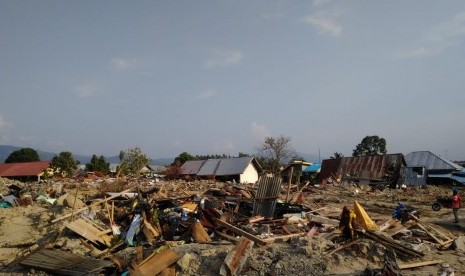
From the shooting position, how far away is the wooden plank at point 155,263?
6953mm

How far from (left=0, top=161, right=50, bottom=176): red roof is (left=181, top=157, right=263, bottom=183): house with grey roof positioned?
18.5 metres

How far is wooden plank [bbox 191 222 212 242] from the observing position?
30.1 ft

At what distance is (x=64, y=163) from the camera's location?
43.6 meters

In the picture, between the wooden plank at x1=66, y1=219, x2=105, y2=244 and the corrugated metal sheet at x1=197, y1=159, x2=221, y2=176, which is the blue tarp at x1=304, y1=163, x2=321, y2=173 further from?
the wooden plank at x1=66, y1=219, x2=105, y2=244

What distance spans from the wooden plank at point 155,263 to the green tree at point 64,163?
126 feet

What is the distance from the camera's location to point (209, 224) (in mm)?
10211

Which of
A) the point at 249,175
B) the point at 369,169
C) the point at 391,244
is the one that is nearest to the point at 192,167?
the point at 249,175

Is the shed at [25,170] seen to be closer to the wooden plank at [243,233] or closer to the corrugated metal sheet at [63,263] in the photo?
the corrugated metal sheet at [63,263]

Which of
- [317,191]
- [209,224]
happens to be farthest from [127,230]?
[317,191]

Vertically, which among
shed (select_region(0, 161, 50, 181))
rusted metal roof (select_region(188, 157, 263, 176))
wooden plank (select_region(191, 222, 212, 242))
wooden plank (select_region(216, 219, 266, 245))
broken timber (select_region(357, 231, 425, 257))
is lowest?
shed (select_region(0, 161, 50, 181))

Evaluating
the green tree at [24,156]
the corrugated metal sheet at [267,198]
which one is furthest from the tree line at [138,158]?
the corrugated metal sheet at [267,198]

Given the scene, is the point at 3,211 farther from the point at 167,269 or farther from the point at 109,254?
the point at 167,269

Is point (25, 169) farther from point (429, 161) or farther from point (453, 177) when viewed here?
point (453, 177)

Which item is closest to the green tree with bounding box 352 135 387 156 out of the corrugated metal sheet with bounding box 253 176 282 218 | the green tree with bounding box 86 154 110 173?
the green tree with bounding box 86 154 110 173
